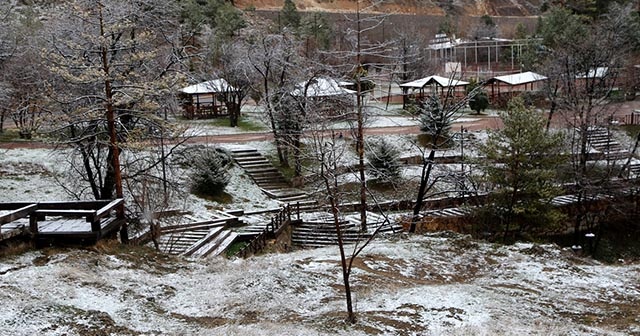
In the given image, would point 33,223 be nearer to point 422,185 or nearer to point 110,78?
point 110,78

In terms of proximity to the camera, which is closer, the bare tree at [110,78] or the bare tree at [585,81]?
the bare tree at [110,78]

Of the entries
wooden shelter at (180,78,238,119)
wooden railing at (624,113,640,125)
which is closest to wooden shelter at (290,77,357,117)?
wooden shelter at (180,78,238,119)

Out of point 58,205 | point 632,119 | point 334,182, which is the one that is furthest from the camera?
point 632,119

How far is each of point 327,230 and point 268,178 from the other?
575 centimetres

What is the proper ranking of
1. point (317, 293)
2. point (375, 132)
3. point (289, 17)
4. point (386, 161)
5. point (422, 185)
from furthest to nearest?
point (289, 17)
point (375, 132)
point (386, 161)
point (422, 185)
point (317, 293)

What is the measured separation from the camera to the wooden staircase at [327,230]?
19.5m

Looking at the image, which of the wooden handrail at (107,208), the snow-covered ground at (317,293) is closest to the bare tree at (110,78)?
the wooden handrail at (107,208)

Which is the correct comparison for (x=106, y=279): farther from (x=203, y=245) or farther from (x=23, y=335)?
(x=203, y=245)

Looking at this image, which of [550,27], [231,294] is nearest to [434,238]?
[231,294]

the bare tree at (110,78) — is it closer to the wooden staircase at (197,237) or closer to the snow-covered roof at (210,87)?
the wooden staircase at (197,237)

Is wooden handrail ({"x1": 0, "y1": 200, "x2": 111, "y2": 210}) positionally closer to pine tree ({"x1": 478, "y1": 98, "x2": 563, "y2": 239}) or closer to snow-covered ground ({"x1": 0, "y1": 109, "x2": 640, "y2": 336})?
snow-covered ground ({"x1": 0, "y1": 109, "x2": 640, "y2": 336})

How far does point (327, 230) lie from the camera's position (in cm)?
2062

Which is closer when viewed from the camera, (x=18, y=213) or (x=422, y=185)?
(x=18, y=213)

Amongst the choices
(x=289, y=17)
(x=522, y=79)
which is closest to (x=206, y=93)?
(x=522, y=79)
